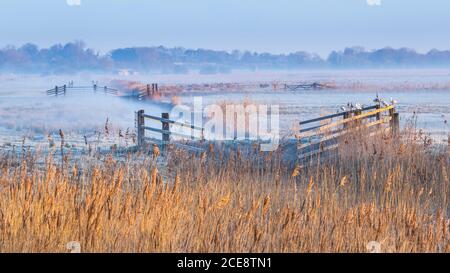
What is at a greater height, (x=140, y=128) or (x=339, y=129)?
(x=339, y=129)

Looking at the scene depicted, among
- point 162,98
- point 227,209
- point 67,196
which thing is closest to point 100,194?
point 67,196

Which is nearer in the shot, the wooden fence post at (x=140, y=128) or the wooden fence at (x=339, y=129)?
the wooden fence at (x=339, y=129)

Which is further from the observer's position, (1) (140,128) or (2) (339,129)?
(1) (140,128)

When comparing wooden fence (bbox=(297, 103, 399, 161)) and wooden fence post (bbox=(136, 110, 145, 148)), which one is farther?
wooden fence post (bbox=(136, 110, 145, 148))

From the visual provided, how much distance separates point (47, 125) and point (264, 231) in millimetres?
18727

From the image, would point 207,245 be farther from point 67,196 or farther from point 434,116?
point 434,116

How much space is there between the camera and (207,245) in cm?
562

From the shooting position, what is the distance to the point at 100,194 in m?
5.32

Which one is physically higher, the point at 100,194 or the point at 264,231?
the point at 100,194

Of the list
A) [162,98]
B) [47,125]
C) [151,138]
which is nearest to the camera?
[151,138]
